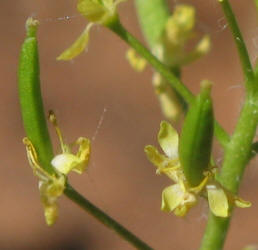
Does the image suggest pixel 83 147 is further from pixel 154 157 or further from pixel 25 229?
pixel 25 229

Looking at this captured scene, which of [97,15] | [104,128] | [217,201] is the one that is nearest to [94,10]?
[97,15]

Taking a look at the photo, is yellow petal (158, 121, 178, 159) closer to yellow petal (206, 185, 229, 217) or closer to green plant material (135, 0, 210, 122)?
yellow petal (206, 185, 229, 217)

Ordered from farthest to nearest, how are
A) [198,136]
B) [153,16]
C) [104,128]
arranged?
[104,128] → [153,16] → [198,136]

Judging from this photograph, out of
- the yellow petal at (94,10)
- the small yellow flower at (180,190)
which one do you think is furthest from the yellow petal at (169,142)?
the yellow petal at (94,10)

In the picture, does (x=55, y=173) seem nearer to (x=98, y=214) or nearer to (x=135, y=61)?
(x=98, y=214)

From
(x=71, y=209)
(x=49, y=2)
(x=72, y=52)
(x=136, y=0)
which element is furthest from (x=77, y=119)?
(x=72, y=52)

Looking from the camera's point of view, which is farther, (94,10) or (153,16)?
(153,16)

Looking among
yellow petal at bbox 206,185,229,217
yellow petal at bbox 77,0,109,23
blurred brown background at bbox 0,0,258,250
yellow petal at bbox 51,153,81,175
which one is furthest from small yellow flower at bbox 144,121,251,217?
blurred brown background at bbox 0,0,258,250
